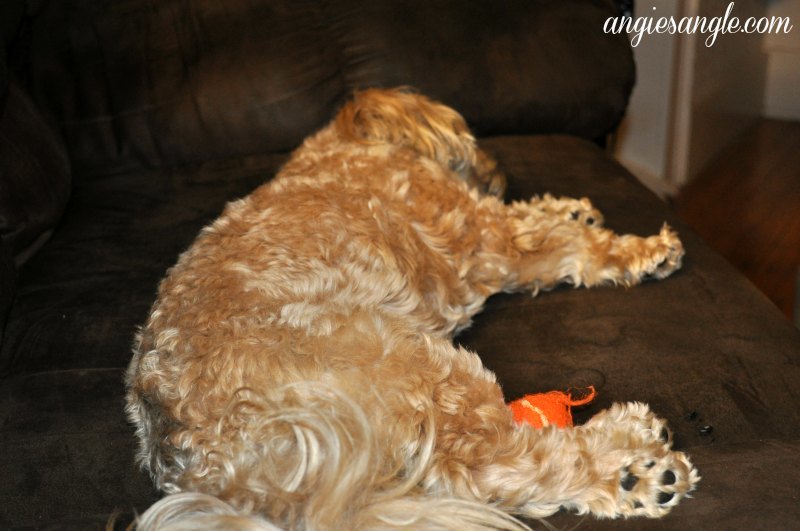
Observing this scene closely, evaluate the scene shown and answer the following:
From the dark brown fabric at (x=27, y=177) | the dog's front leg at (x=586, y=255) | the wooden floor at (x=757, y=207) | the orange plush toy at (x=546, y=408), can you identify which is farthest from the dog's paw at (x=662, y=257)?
the dark brown fabric at (x=27, y=177)

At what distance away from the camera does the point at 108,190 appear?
3.17m

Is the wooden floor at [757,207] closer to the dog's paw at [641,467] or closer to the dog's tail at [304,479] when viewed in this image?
the dog's paw at [641,467]

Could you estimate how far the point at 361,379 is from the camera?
5.16 feet

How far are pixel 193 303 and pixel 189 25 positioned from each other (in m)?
1.80

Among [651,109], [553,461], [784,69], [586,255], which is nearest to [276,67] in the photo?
[586,255]

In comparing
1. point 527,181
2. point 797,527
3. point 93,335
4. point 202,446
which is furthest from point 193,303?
point 527,181

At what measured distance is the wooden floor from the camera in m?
3.91

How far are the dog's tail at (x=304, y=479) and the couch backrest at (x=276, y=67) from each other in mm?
1943

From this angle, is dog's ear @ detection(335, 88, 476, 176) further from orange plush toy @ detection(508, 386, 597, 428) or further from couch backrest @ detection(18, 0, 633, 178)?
orange plush toy @ detection(508, 386, 597, 428)

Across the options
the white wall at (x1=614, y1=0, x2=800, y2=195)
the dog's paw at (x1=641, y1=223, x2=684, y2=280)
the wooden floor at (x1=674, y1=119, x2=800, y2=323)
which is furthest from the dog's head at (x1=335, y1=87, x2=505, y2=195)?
the white wall at (x1=614, y1=0, x2=800, y2=195)

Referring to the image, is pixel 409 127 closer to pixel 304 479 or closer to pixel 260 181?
pixel 260 181

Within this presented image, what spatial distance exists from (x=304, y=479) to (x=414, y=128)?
149 cm

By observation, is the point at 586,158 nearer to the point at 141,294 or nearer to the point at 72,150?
the point at 141,294

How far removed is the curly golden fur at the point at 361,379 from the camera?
140cm
